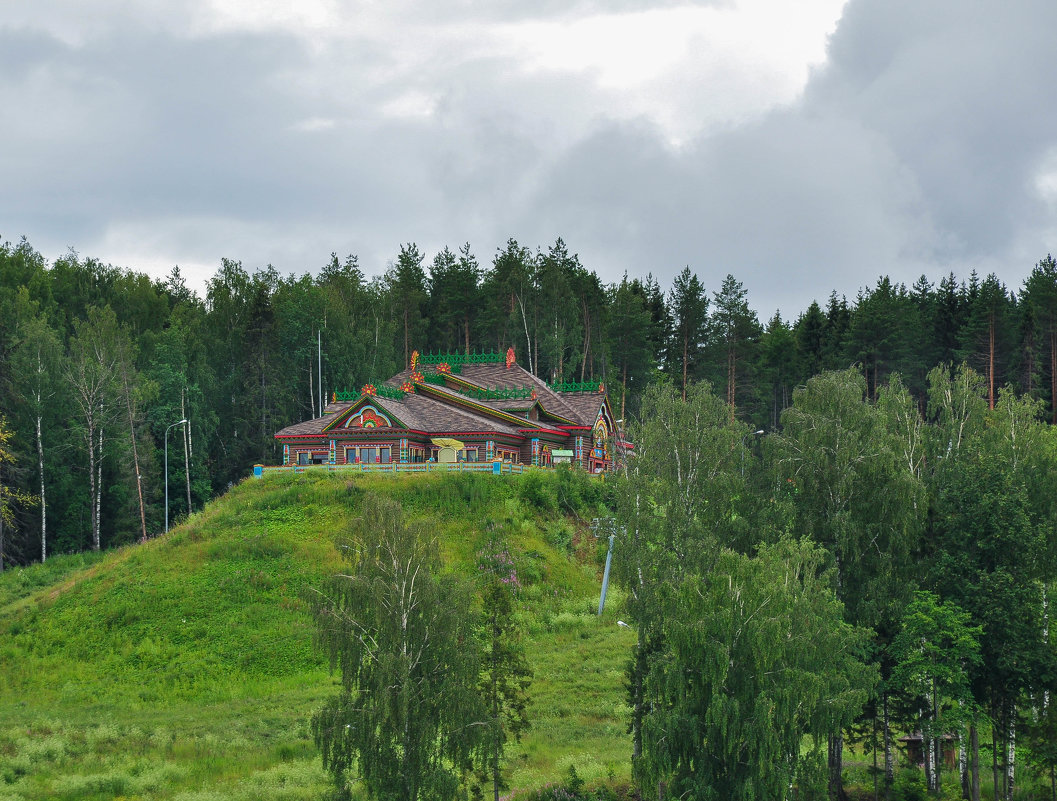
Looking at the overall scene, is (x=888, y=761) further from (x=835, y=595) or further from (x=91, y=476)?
(x=91, y=476)

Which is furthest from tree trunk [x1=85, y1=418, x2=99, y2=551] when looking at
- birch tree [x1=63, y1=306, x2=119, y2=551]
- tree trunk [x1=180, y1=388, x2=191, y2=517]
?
tree trunk [x1=180, y1=388, x2=191, y2=517]

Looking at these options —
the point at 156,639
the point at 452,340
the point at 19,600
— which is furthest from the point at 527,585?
the point at 452,340

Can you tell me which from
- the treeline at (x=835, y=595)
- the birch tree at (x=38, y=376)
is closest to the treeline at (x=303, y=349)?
the birch tree at (x=38, y=376)

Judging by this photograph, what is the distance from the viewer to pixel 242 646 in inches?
1911

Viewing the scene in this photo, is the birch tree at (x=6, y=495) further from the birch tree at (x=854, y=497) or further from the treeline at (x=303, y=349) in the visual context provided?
the birch tree at (x=854, y=497)

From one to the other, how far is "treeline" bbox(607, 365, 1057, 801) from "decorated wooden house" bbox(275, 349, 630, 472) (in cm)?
2489

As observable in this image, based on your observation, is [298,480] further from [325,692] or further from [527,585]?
[325,692]

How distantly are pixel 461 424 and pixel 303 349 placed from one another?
2736 cm

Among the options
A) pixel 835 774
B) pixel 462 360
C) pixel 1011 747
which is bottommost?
pixel 835 774

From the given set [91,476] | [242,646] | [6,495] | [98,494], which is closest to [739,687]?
[242,646]

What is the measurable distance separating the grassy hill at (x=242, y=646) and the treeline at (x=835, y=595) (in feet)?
26.8

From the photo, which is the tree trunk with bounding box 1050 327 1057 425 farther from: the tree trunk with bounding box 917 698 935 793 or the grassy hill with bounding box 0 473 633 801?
the tree trunk with bounding box 917 698 935 793

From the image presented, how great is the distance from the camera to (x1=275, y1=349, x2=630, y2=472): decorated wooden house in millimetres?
68188

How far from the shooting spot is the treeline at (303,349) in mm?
75000
